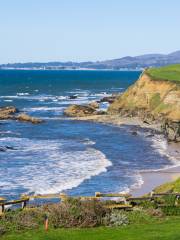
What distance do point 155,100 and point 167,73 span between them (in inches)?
602

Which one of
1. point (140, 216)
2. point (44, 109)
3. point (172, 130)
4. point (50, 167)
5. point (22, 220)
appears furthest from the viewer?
point (44, 109)

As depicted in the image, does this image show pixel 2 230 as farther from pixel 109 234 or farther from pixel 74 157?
pixel 74 157

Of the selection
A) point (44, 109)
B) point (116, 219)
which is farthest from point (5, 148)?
point (44, 109)

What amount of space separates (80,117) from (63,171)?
1815 inches

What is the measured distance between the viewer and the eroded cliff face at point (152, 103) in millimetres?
76262

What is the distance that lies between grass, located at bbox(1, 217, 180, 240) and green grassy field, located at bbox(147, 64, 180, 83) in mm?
68178

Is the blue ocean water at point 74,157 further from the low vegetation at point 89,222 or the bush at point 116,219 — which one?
the bush at point 116,219

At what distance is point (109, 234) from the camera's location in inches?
793

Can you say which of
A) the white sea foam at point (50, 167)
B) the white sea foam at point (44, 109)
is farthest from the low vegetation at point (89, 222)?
the white sea foam at point (44, 109)

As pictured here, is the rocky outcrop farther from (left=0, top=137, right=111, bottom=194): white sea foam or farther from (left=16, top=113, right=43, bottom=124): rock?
(left=0, top=137, right=111, bottom=194): white sea foam

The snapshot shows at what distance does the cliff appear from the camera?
3027 inches

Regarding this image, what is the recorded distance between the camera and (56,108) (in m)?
106

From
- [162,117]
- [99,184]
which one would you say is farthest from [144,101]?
[99,184]

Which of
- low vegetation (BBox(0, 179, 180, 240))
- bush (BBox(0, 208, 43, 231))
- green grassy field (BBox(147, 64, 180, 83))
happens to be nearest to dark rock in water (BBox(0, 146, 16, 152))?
low vegetation (BBox(0, 179, 180, 240))
